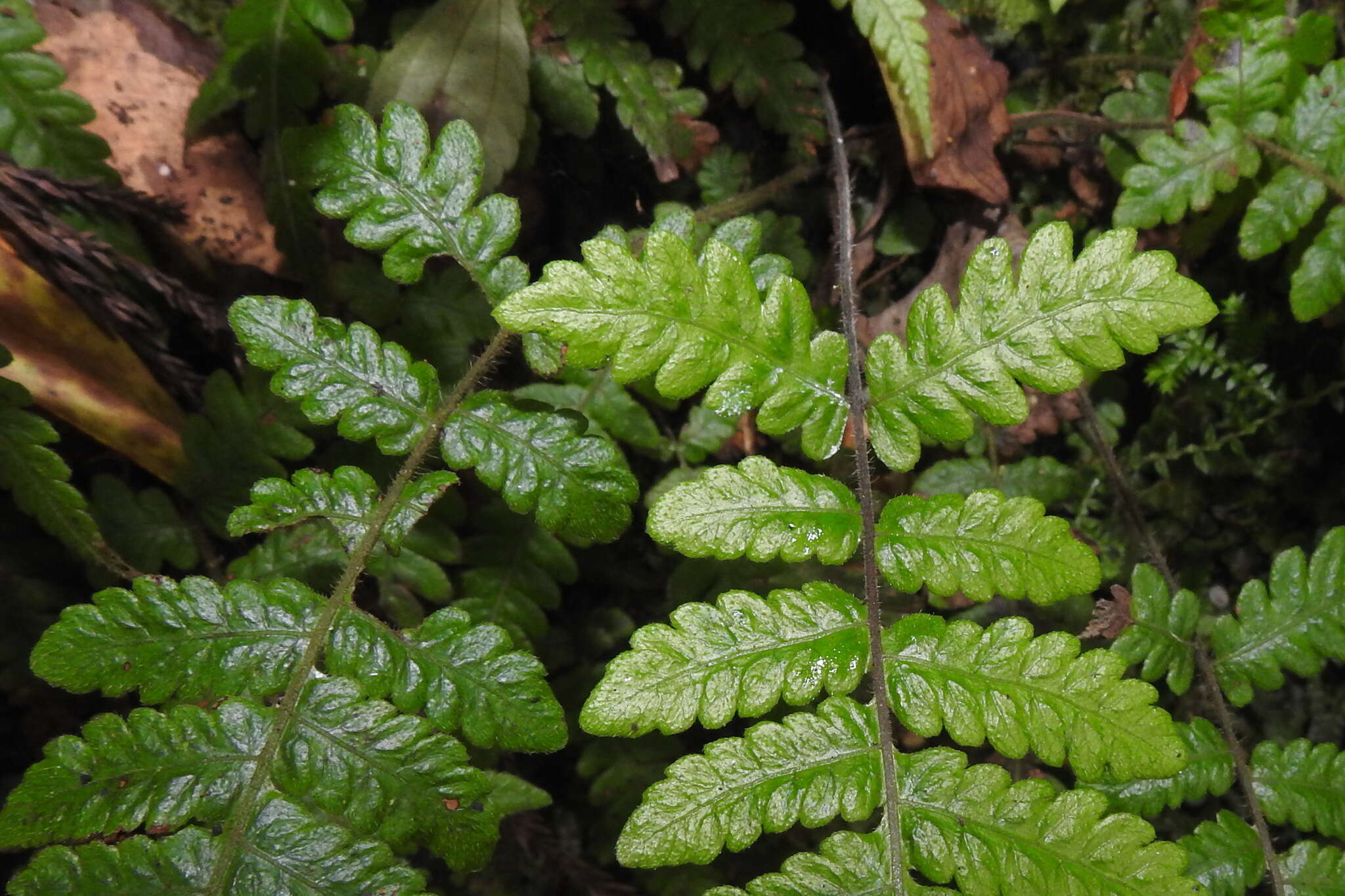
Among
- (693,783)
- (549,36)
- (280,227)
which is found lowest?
(693,783)

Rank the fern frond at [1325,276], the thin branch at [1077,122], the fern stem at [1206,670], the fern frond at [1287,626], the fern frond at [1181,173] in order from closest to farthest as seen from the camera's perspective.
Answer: the fern stem at [1206,670] → the fern frond at [1287,626] → the fern frond at [1325,276] → the fern frond at [1181,173] → the thin branch at [1077,122]

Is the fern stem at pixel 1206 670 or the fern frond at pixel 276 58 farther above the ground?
the fern frond at pixel 276 58

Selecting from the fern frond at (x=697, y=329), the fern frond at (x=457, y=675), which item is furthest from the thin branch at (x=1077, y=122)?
the fern frond at (x=457, y=675)

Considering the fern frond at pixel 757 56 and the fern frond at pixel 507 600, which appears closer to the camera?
the fern frond at pixel 507 600

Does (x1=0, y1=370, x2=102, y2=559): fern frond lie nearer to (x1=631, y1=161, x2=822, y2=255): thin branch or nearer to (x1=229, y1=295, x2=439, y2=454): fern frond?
(x1=229, y1=295, x2=439, y2=454): fern frond

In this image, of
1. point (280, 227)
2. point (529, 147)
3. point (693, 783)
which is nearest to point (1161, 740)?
point (693, 783)

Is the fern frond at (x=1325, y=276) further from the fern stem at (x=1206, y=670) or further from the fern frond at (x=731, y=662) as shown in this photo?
the fern frond at (x=731, y=662)

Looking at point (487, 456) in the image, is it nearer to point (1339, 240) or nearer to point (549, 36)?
point (549, 36)
